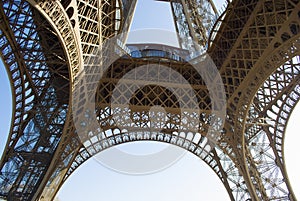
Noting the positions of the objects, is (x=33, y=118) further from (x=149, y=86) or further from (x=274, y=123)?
(x=274, y=123)

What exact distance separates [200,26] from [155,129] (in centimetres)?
761

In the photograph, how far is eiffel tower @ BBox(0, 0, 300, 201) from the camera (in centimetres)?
1327

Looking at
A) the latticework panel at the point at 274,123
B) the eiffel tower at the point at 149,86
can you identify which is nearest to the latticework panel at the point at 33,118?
the eiffel tower at the point at 149,86

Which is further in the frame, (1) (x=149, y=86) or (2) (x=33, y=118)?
(1) (x=149, y=86)

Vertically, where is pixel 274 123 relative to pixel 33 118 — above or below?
above

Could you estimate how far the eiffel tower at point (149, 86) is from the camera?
43.5ft

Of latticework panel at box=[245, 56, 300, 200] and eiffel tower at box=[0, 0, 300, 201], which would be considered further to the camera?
latticework panel at box=[245, 56, 300, 200]

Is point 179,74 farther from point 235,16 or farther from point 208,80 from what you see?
point 235,16

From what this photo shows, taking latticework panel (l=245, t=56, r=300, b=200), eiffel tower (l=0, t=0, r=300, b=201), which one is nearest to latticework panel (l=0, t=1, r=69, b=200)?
eiffel tower (l=0, t=0, r=300, b=201)

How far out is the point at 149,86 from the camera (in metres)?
19.9

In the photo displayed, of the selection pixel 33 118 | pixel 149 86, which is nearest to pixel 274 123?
pixel 149 86

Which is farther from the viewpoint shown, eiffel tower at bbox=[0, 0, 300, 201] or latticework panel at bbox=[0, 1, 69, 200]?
latticework panel at bbox=[0, 1, 69, 200]

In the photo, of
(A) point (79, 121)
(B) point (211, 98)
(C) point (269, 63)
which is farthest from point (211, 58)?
(A) point (79, 121)

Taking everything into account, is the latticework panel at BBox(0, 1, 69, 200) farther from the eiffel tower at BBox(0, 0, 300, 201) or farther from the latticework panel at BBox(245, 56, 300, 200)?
the latticework panel at BBox(245, 56, 300, 200)
